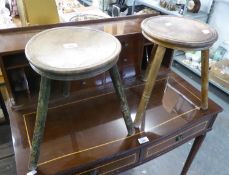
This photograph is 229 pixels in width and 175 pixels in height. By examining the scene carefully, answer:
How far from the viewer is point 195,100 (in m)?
0.97

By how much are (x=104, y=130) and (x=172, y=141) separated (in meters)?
0.30

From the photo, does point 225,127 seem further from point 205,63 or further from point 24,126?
point 24,126

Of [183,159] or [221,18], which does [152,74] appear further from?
[221,18]

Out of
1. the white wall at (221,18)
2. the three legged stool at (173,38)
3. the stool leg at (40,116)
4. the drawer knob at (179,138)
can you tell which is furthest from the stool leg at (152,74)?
the white wall at (221,18)

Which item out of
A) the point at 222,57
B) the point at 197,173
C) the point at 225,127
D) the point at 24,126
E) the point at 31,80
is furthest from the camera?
the point at 222,57

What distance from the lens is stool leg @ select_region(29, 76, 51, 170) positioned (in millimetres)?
582

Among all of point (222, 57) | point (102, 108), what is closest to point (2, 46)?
point (102, 108)

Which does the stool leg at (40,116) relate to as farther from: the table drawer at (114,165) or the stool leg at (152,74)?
the stool leg at (152,74)

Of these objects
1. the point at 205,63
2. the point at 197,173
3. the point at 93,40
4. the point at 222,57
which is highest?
the point at 93,40

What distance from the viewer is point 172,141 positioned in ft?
2.88

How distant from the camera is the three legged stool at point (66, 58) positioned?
0.53 metres

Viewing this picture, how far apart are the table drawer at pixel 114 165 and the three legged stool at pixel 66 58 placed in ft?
0.56

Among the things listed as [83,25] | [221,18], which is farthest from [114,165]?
[221,18]

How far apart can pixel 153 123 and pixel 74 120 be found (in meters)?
0.31
